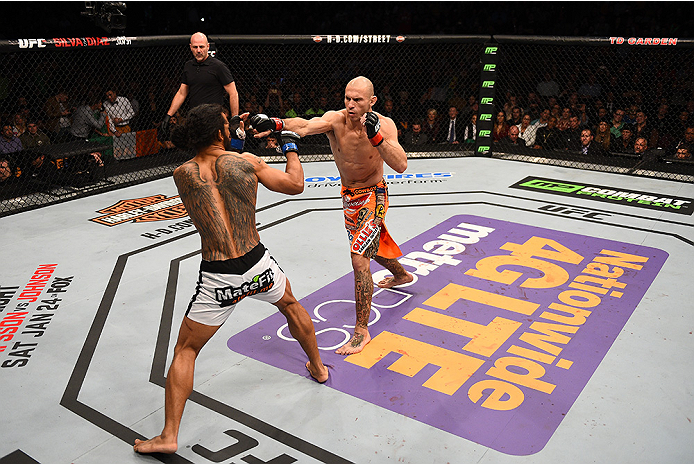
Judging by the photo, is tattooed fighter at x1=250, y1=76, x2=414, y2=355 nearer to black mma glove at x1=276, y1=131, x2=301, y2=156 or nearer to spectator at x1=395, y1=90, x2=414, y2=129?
black mma glove at x1=276, y1=131, x2=301, y2=156

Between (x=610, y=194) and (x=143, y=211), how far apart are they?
14.6 ft

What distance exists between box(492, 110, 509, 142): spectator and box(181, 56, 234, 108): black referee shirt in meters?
3.91

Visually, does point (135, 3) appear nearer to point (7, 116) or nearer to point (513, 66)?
point (7, 116)

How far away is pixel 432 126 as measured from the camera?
25.7ft

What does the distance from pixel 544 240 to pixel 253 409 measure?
2.91m

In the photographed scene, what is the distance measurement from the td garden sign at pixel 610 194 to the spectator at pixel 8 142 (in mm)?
5071

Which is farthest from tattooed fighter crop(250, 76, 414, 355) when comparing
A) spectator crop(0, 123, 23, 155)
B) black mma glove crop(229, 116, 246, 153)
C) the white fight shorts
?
spectator crop(0, 123, 23, 155)

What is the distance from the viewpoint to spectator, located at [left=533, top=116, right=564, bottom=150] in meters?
7.38

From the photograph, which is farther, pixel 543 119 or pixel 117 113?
pixel 543 119

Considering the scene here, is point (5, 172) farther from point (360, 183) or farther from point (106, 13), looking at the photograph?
point (360, 183)

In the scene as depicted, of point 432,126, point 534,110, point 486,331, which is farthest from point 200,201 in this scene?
point 534,110

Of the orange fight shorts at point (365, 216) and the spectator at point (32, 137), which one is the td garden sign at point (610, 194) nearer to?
the orange fight shorts at point (365, 216)

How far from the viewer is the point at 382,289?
3.94 meters

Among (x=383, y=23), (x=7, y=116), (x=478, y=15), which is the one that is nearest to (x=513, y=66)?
(x=478, y=15)
